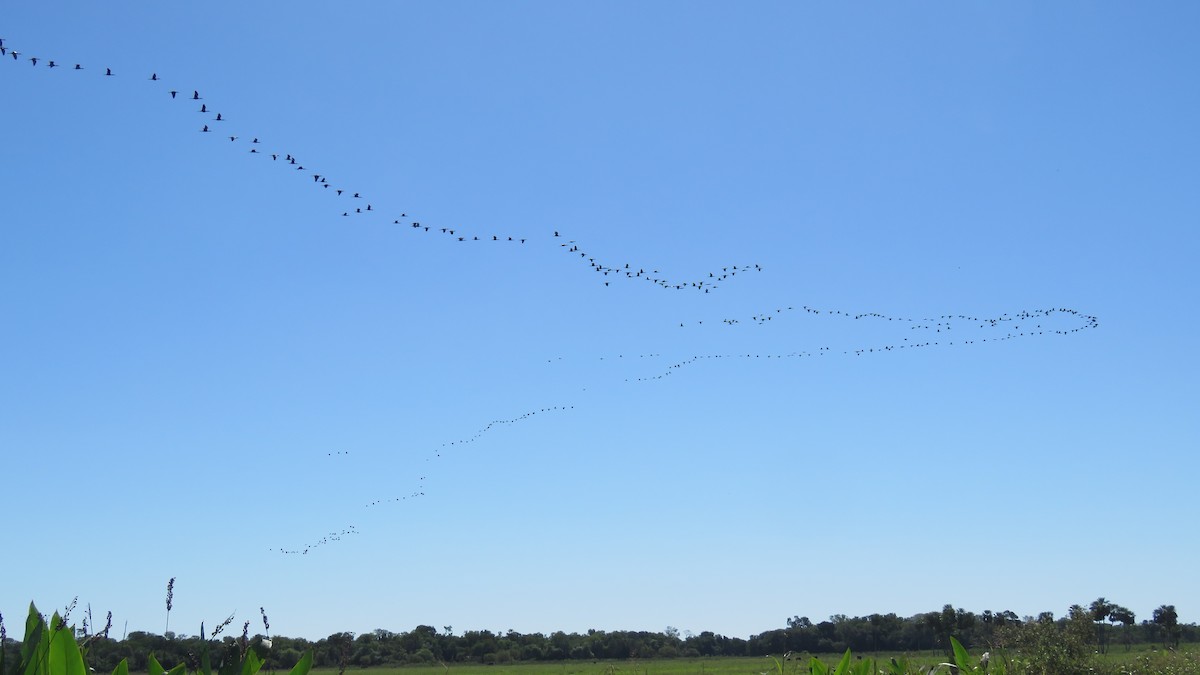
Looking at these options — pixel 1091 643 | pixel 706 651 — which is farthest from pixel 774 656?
pixel 706 651

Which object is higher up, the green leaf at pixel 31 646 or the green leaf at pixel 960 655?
the green leaf at pixel 31 646

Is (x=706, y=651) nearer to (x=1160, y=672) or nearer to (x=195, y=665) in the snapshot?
(x=1160, y=672)

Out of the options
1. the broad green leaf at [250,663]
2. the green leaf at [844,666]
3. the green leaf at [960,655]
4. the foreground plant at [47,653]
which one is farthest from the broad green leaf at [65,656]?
the green leaf at [960,655]

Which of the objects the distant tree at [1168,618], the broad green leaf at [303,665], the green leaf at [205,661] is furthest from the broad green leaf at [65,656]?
the distant tree at [1168,618]

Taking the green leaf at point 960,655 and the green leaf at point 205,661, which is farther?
the green leaf at point 960,655

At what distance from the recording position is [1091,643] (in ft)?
65.6

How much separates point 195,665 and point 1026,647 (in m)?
18.1

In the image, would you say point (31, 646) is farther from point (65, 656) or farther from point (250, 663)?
point (250, 663)

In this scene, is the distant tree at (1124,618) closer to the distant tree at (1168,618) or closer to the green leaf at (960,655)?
the distant tree at (1168,618)

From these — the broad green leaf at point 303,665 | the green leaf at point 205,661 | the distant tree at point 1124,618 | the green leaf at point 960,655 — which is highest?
the green leaf at point 205,661

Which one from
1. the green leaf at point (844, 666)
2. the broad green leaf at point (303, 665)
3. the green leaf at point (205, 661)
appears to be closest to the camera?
the green leaf at point (205, 661)

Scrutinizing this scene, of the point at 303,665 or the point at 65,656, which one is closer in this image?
the point at 65,656

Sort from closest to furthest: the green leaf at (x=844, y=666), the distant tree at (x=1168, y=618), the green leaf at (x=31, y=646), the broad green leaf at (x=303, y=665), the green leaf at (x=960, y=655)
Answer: the green leaf at (x=31, y=646), the broad green leaf at (x=303, y=665), the green leaf at (x=844, y=666), the green leaf at (x=960, y=655), the distant tree at (x=1168, y=618)

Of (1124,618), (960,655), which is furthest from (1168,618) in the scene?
(960,655)
